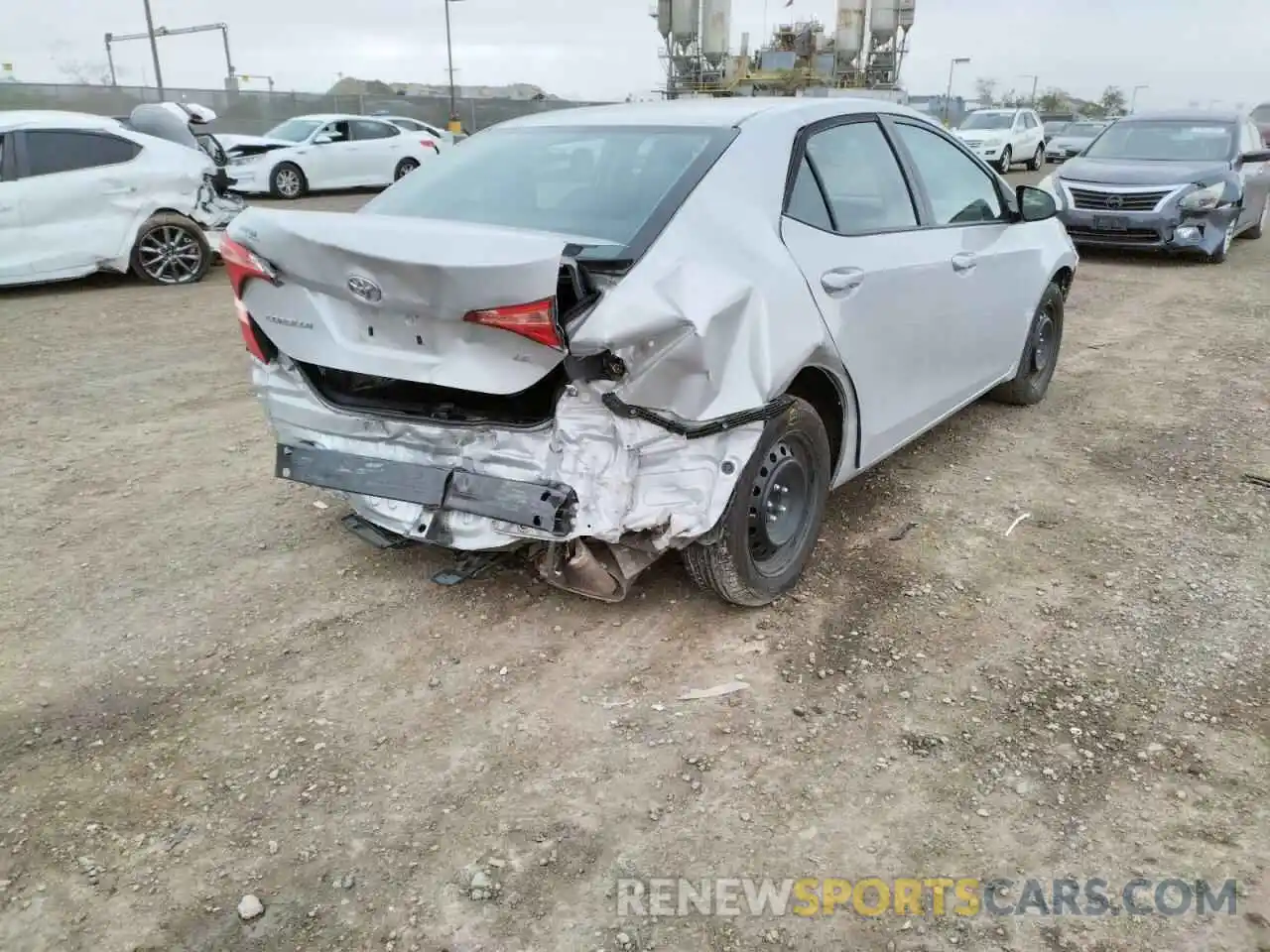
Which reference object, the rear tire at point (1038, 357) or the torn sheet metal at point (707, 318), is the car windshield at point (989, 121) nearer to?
the rear tire at point (1038, 357)

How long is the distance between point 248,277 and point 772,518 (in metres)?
1.91

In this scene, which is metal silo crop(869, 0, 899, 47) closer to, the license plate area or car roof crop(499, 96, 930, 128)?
the license plate area

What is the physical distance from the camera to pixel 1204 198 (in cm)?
1007

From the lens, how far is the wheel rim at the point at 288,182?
16.7m

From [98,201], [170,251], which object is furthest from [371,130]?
[98,201]

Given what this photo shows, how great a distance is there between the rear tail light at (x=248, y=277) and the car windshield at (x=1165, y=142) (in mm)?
10907

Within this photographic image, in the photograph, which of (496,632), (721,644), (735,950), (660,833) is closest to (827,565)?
(721,644)

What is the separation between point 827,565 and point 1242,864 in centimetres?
171

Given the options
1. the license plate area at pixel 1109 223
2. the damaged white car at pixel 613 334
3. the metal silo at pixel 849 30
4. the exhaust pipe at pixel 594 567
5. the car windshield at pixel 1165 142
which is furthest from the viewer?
the metal silo at pixel 849 30

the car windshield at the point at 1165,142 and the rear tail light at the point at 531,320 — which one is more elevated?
the car windshield at the point at 1165,142

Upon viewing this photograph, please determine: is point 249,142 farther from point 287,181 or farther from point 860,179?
point 860,179

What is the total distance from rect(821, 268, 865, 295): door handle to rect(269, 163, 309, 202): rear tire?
15609 millimetres

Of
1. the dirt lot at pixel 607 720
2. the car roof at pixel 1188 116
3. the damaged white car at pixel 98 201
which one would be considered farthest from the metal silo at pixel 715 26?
the dirt lot at pixel 607 720

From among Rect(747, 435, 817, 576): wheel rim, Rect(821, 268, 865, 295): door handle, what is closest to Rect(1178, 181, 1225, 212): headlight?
Rect(821, 268, 865, 295): door handle
